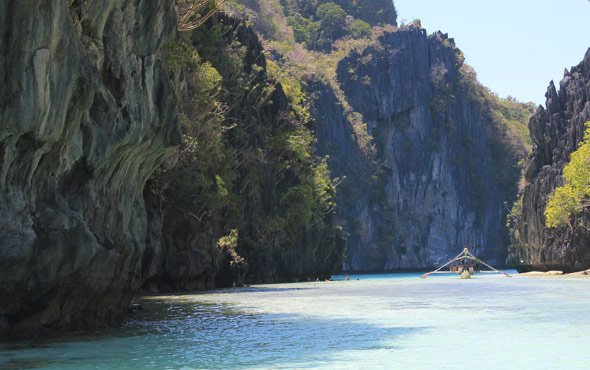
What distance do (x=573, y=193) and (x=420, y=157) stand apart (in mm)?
73098

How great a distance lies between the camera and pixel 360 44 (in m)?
130

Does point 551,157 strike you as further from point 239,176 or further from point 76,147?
point 76,147

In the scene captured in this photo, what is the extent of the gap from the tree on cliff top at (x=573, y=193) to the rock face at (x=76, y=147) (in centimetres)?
3792

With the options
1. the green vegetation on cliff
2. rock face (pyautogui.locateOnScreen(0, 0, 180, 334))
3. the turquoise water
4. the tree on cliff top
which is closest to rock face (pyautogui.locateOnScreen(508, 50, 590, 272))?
the tree on cliff top

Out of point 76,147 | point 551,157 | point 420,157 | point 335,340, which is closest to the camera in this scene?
point 76,147

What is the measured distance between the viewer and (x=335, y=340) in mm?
15047

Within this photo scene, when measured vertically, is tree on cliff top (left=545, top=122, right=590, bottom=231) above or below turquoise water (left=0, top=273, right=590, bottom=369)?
above

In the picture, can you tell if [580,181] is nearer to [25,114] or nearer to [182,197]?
[182,197]

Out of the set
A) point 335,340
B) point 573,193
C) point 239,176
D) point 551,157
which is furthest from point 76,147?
point 551,157

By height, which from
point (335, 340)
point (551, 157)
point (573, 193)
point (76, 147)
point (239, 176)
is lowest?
point (335, 340)

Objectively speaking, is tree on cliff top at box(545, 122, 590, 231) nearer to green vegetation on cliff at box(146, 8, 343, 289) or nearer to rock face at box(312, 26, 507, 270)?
green vegetation on cliff at box(146, 8, 343, 289)

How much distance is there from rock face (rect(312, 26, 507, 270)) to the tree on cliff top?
61.3m

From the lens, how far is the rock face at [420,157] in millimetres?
119938

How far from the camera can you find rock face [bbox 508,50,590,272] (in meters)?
59.3
